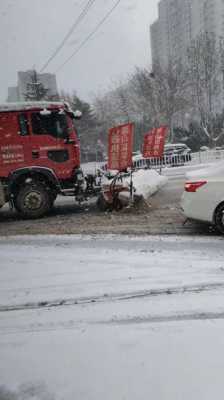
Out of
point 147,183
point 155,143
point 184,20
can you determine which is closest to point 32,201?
point 147,183

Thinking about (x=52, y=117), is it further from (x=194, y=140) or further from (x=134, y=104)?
(x=134, y=104)

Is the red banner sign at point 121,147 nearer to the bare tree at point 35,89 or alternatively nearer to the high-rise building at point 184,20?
the bare tree at point 35,89

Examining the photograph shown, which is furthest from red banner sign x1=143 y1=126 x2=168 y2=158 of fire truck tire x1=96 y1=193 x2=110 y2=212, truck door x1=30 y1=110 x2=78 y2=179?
truck door x1=30 y1=110 x2=78 y2=179

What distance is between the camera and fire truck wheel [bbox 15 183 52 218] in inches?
343

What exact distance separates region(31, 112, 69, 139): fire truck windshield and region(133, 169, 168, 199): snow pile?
2353mm

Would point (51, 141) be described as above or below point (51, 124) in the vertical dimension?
below

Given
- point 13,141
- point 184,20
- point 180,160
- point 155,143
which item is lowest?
point 180,160

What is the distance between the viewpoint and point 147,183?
418 inches

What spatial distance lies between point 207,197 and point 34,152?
4.54 m

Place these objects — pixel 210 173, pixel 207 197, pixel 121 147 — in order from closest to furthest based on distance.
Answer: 1. pixel 207 197
2. pixel 210 173
3. pixel 121 147

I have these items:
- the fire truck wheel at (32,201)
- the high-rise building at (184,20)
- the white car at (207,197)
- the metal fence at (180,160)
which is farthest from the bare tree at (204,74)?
Result: the high-rise building at (184,20)

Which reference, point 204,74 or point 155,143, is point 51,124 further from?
point 204,74

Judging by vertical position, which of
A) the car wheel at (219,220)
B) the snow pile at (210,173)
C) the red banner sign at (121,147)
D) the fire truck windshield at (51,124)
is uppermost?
the fire truck windshield at (51,124)

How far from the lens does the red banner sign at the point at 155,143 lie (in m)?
15.0
